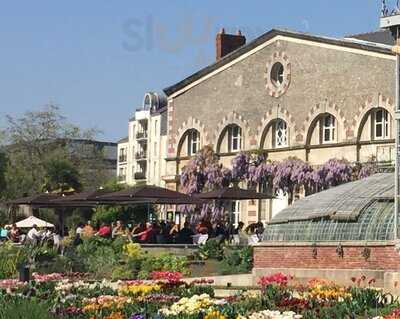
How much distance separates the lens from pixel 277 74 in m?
54.3

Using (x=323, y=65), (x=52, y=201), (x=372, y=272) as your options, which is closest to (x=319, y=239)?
(x=372, y=272)

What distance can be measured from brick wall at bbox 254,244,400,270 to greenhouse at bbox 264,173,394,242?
380 mm

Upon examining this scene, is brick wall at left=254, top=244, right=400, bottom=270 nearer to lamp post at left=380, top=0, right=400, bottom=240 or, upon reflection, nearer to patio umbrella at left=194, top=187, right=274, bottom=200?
lamp post at left=380, top=0, right=400, bottom=240

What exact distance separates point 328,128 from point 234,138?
7778 millimetres

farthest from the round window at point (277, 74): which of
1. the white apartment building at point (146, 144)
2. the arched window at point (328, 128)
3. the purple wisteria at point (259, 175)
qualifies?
the white apartment building at point (146, 144)

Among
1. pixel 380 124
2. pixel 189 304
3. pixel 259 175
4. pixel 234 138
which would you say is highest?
pixel 234 138

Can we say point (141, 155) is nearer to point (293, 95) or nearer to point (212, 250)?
point (293, 95)

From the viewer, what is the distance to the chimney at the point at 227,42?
199 feet

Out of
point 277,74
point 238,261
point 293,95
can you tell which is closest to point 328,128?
point 293,95

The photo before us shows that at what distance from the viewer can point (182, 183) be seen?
189 feet

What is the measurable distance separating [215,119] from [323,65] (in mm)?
8923

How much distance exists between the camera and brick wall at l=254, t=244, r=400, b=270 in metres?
23.4

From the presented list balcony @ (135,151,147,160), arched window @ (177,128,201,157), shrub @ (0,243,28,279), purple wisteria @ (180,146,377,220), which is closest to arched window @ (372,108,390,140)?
purple wisteria @ (180,146,377,220)

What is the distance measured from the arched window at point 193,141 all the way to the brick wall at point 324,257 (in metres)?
31.9
